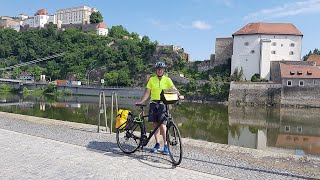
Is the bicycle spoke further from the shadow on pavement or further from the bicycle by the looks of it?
the shadow on pavement

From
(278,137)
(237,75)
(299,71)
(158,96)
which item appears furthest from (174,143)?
(237,75)

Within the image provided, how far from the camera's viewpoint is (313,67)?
1775 inches

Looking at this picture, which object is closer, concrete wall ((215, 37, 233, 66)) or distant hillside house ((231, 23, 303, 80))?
distant hillside house ((231, 23, 303, 80))

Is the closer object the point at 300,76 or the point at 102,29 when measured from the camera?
the point at 300,76

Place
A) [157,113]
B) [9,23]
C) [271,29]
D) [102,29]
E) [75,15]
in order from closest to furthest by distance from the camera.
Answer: [157,113]
[271,29]
[102,29]
[75,15]
[9,23]

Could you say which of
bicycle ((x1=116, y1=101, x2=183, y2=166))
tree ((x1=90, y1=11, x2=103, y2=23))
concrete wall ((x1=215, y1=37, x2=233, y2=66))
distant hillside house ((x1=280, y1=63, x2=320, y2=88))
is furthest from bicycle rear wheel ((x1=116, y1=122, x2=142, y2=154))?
tree ((x1=90, y1=11, x2=103, y2=23))

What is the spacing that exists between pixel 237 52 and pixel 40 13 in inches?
2938

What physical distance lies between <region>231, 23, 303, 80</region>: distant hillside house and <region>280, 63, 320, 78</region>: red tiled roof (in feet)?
17.0

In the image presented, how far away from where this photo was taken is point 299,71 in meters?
44.9

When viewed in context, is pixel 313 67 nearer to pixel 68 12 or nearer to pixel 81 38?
pixel 81 38

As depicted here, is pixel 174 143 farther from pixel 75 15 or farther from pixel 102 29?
pixel 75 15

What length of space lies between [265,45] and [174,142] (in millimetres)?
47379

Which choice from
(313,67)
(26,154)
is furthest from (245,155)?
(313,67)

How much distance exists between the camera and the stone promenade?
5133 mm
